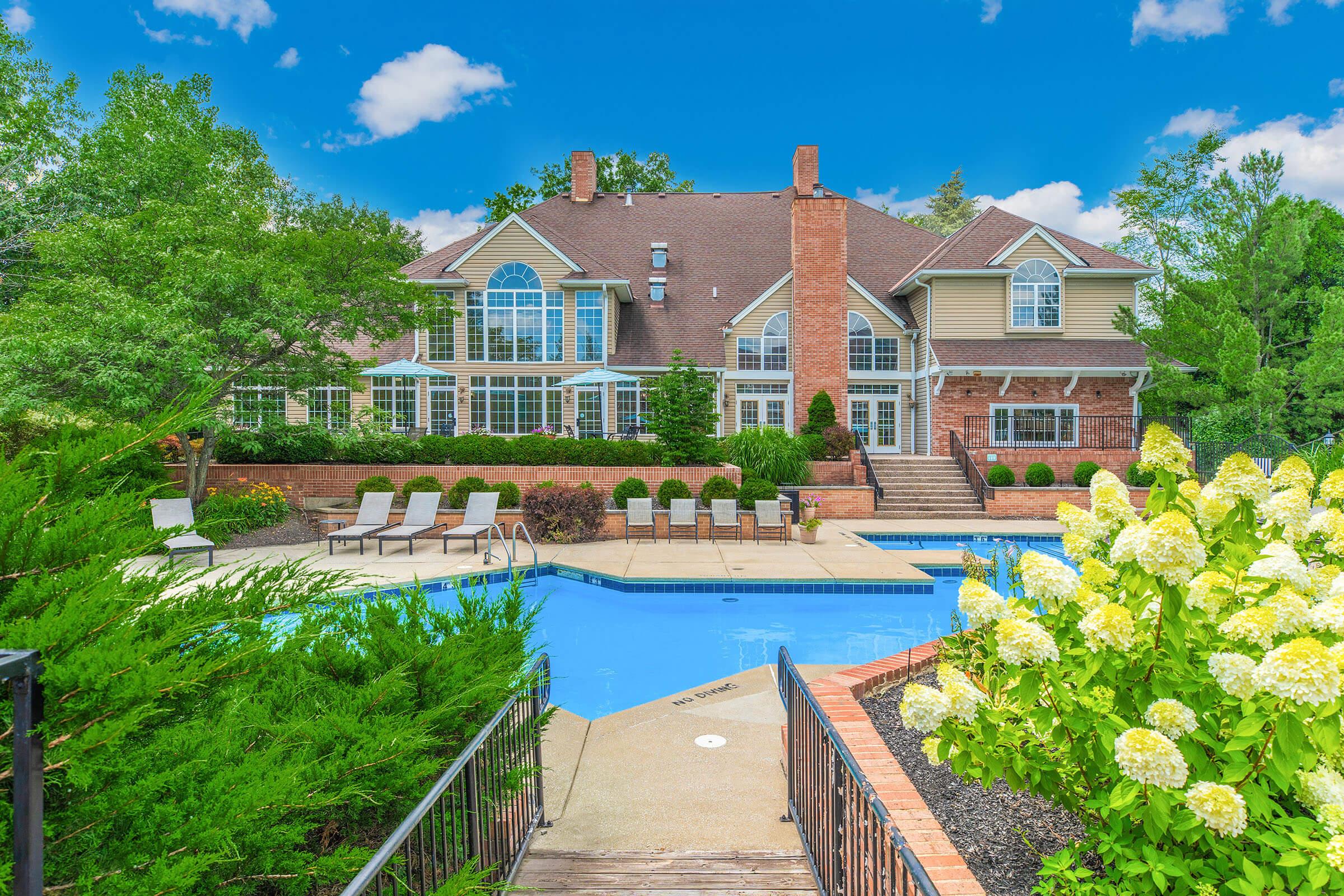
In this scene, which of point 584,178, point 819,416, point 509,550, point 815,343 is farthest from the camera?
point 584,178

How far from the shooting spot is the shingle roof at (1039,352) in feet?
71.4

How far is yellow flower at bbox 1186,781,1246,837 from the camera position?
174 centimetres

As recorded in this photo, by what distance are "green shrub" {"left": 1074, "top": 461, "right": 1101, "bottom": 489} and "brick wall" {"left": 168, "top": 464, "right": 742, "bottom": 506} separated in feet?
35.0

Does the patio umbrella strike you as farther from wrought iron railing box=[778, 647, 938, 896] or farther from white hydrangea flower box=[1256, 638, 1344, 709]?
white hydrangea flower box=[1256, 638, 1344, 709]

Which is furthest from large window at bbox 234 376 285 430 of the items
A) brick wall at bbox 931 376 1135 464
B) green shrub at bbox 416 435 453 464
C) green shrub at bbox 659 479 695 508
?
brick wall at bbox 931 376 1135 464

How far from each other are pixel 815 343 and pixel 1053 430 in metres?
8.22

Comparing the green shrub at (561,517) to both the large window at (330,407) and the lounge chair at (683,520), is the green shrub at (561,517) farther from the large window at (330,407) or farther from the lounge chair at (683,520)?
the large window at (330,407)

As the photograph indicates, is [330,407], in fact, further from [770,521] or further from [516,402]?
[770,521]

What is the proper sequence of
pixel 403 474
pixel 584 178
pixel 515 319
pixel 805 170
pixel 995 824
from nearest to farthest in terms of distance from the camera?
pixel 995 824, pixel 403 474, pixel 515 319, pixel 805 170, pixel 584 178

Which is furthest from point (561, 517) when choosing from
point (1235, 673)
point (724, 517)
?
point (1235, 673)

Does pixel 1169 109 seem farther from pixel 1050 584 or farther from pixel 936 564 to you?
pixel 1050 584

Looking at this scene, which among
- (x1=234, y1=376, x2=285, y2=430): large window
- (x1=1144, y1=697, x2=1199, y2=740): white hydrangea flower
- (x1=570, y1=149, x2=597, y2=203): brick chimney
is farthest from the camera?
(x1=570, y1=149, x2=597, y2=203): brick chimney

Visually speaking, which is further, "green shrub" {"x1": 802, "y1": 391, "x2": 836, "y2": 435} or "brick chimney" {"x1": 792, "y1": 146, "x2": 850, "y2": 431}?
"brick chimney" {"x1": 792, "y1": 146, "x2": 850, "y2": 431}

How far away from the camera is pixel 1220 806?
1.75 m
